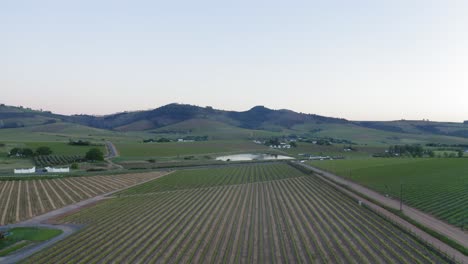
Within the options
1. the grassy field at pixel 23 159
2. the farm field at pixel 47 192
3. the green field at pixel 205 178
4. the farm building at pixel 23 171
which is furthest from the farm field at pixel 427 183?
the grassy field at pixel 23 159

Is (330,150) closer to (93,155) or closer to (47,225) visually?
(93,155)

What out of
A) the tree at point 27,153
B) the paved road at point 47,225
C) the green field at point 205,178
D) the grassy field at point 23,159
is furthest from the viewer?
the tree at point 27,153

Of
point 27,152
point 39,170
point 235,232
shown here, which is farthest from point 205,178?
point 27,152

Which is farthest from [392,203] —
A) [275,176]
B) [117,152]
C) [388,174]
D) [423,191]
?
[117,152]

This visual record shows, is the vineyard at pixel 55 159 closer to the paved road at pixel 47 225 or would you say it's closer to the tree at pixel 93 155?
the tree at pixel 93 155

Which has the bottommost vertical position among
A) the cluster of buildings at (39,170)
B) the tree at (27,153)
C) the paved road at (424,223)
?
the paved road at (424,223)

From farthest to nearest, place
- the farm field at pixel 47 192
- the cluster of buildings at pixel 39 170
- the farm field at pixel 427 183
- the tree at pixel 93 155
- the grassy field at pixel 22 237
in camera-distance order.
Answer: the tree at pixel 93 155, the cluster of buildings at pixel 39 170, the farm field at pixel 47 192, the farm field at pixel 427 183, the grassy field at pixel 22 237
